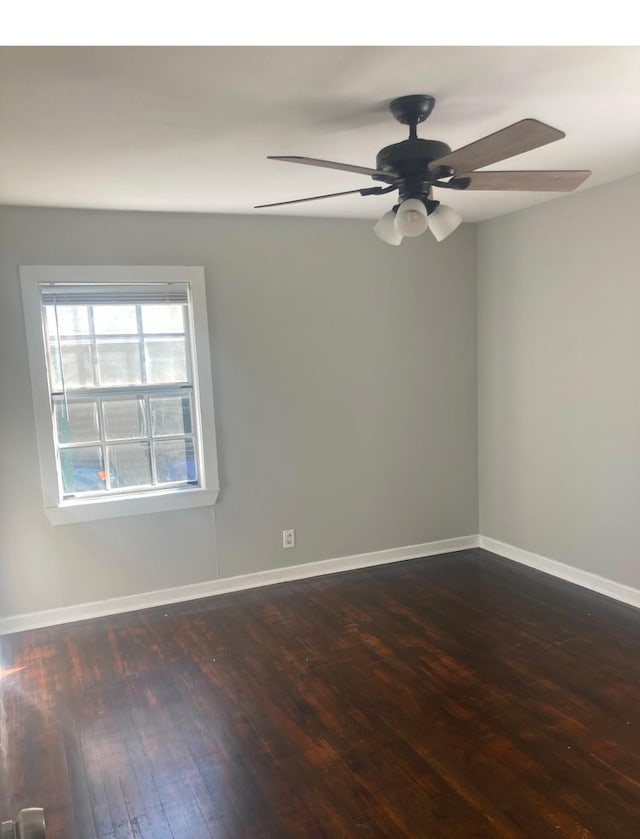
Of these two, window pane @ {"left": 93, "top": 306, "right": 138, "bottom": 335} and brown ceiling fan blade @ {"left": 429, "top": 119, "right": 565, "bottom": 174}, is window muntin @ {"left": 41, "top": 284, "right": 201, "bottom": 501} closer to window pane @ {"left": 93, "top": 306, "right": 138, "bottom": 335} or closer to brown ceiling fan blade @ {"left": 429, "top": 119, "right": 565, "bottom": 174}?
window pane @ {"left": 93, "top": 306, "right": 138, "bottom": 335}

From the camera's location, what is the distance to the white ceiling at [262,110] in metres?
1.80

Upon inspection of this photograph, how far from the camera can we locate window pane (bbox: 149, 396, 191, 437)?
150 inches

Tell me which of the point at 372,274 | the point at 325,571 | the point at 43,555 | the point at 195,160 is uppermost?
the point at 195,160

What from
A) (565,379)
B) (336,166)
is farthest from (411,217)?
(565,379)

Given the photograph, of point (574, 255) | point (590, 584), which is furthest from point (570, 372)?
point (590, 584)

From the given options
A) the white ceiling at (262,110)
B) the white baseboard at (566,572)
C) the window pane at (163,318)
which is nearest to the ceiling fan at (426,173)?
the white ceiling at (262,110)

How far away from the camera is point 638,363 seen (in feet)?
11.2

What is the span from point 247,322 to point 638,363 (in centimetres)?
222

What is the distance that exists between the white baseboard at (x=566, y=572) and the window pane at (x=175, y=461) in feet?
7.23

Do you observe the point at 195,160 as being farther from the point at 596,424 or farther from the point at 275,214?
the point at 596,424

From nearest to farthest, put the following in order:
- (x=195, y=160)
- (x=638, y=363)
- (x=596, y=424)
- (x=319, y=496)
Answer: (x=195, y=160), (x=638, y=363), (x=596, y=424), (x=319, y=496)

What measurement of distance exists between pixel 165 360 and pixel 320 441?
1.11 m

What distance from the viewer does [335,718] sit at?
2.59 metres

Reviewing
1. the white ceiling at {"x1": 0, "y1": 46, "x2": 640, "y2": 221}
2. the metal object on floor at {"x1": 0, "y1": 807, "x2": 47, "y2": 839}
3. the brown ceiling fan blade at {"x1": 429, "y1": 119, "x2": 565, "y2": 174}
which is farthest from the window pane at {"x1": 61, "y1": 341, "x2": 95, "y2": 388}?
the metal object on floor at {"x1": 0, "y1": 807, "x2": 47, "y2": 839}
